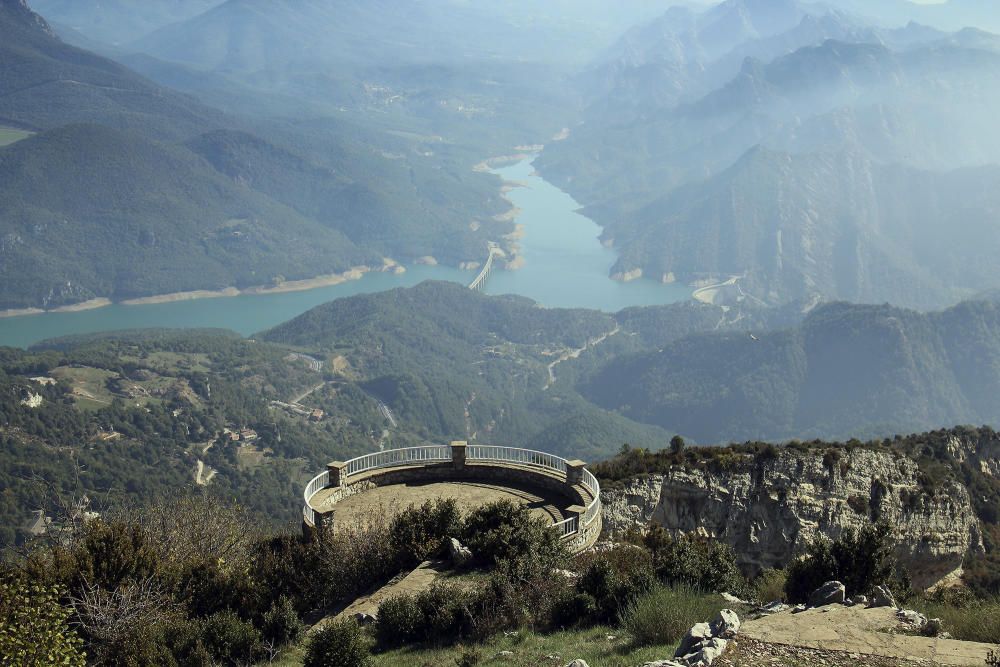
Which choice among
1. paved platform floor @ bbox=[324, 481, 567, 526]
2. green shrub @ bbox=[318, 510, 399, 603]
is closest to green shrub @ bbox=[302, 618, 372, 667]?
green shrub @ bbox=[318, 510, 399, 603]

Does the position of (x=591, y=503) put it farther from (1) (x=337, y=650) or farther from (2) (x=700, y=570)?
(1) (x=337, y=650)

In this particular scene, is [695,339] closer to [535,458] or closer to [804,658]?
[535,458]

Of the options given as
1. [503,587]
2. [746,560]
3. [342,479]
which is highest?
[342,479]

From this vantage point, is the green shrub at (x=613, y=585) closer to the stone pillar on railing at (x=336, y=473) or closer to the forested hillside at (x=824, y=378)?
the stone pillar on railing at (x=336, y=473)

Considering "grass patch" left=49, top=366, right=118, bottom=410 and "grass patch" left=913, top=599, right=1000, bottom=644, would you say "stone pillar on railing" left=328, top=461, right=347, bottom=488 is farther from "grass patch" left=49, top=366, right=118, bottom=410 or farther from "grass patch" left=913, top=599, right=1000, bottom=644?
"grass patch" left=49, top=366, right=118, bottom=410

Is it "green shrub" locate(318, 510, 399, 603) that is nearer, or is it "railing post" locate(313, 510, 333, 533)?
"green shrub" locate(318, 510, 399, 603)

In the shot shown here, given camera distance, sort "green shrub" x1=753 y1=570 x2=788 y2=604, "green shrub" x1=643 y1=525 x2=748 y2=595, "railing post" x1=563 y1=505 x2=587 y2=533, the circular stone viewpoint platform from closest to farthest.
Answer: "green shrub" x1=643 y1=525 x2=748 y2=595
"green shrub" x1=753 y1=570 x2=788 y2=604
"railing post" x1=563 y1=505 x2=587 y2=533
the circular stone viewpoint platform

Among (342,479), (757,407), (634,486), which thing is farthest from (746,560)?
(757,407)

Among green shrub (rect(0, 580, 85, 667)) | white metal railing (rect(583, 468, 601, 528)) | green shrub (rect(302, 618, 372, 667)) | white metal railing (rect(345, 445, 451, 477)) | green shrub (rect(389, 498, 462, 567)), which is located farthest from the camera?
white metal railing (rect(345, 445, 451, 477))
